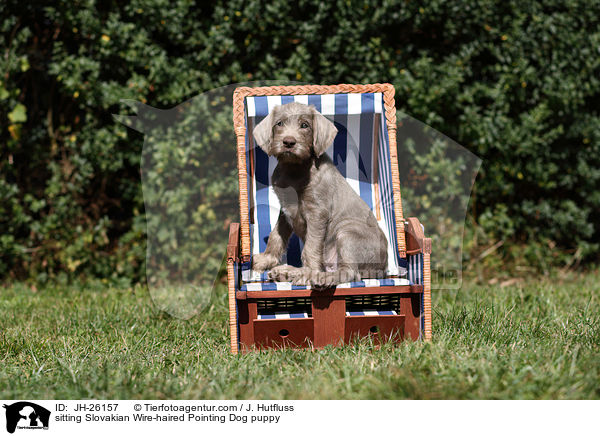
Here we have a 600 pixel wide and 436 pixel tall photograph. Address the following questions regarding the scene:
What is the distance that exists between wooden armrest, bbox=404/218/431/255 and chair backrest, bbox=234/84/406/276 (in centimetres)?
6

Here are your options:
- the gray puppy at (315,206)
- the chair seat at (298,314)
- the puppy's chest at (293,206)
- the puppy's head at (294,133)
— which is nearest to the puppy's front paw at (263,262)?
the gray puppy at (315,206)

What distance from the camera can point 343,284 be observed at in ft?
10.0

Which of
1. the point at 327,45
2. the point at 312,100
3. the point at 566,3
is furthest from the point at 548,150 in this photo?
the point at 312,100

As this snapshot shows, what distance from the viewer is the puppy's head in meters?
3.24

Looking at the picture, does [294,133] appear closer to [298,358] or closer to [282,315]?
[282,315]

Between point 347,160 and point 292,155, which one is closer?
point 292,155

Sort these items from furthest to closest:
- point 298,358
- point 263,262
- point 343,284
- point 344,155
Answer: point 344,155 < point 263,262 < point 343,284 < point 298,358

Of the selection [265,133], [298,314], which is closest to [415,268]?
[298,314]

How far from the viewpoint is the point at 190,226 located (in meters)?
5.23

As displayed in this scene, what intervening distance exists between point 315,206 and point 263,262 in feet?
1.69

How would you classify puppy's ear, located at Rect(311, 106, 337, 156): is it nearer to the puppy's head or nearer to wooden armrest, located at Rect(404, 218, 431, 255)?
the puppy's head
